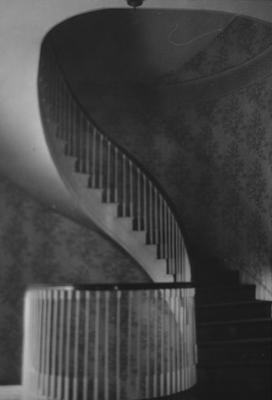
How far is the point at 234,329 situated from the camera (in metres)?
4.59

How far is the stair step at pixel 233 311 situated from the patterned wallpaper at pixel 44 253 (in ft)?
6.53

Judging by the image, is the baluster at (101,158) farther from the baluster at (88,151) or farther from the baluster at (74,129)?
the baluster at (74,129)

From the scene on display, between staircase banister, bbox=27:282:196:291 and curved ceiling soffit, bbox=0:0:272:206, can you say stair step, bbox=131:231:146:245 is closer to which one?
curved ceiling soffit, bbox=0:0:272:206

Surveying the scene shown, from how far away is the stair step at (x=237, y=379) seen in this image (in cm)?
390

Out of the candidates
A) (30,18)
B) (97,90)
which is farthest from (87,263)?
(30,18)

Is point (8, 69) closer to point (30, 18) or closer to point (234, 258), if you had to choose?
point (30, 18)

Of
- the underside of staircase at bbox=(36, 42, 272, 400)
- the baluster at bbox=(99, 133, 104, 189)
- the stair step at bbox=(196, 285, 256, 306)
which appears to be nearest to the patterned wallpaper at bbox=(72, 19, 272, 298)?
the underside of staircase at bbox=(36, 42, 272, 400)

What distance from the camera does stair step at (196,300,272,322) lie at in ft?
15.9

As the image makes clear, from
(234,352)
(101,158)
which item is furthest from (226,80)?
(234,352)

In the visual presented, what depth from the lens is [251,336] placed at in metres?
4.51

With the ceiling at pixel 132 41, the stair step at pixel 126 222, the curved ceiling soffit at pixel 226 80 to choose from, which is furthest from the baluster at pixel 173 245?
the ceiling at pixel 132 41

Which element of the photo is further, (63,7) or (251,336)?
(251,336)

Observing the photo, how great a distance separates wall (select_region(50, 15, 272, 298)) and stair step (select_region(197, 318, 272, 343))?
1226 millimetres

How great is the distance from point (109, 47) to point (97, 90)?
2.56 ft
